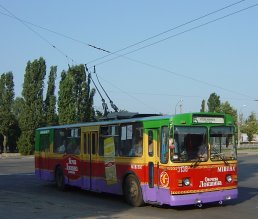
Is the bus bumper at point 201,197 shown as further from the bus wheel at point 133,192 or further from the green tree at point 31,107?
the green tree at point 31,107

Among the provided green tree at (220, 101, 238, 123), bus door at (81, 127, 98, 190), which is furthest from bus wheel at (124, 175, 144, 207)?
green tree at (220, 101, 238, 123)

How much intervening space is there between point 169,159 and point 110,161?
10.9 feet

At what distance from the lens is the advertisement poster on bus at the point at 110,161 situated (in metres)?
14.9

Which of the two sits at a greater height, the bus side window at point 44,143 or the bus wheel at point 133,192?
the bus side window at point 44,143

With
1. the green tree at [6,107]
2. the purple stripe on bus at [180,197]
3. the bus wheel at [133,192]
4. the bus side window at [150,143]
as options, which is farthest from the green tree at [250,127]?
the bus side window at [150,143]

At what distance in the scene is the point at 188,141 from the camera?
12391 mm

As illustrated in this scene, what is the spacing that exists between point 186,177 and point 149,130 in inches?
69.9

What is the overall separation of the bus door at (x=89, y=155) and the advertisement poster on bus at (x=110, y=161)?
0.78 metres

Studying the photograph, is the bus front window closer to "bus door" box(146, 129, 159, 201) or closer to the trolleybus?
the trolleybus

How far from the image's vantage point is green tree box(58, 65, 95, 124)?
60375mm

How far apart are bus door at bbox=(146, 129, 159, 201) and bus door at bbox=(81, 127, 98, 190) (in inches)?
134

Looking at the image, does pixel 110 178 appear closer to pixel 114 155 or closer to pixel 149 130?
pixel 114 155

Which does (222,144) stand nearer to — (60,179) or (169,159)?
(169,159)

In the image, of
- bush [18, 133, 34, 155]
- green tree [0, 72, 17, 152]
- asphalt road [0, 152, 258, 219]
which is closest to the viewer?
asphalt road [0, 152, 258, 219]
